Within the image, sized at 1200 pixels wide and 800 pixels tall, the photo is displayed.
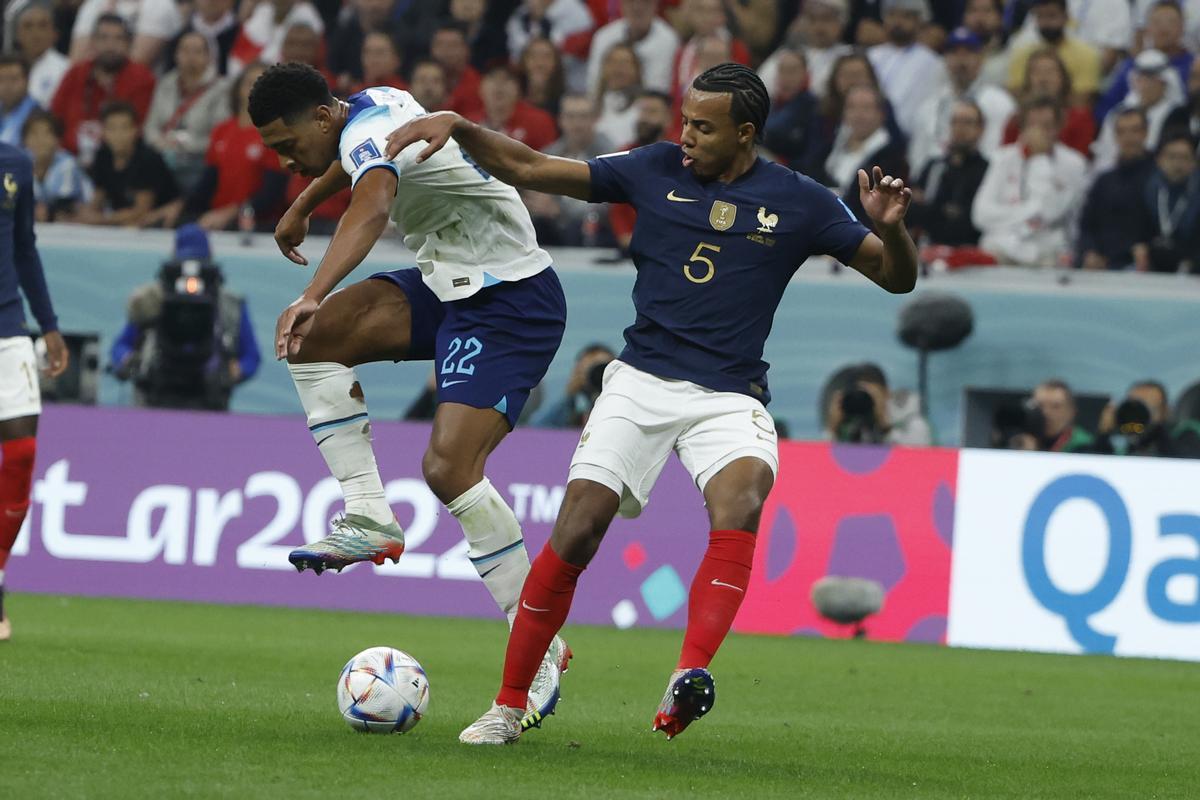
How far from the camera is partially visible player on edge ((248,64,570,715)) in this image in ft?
23.7

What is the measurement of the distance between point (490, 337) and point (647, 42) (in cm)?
1006

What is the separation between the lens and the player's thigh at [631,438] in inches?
261

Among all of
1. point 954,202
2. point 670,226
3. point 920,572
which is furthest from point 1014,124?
point 670,226

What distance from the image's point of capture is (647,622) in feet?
43.4

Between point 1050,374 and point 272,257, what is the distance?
6.36m

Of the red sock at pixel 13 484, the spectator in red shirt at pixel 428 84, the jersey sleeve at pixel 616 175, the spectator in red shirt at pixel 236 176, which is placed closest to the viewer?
the jersey sleeve at pixel 616 175

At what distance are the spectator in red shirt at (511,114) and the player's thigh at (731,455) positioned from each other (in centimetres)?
988

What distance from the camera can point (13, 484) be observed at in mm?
9812

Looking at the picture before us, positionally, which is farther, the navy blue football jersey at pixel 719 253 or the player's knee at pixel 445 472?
the player's knee at pixel 445 472

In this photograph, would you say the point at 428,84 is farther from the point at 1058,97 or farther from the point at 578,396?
the point at 1058,97

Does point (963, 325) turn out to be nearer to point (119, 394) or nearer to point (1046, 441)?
point (1046, 441)

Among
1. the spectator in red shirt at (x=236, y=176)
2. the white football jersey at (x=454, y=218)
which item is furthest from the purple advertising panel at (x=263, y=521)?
the white football jersey at (x=454, y=218)

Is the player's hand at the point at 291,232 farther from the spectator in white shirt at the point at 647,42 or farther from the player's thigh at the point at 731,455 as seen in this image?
the spectator in white shirt at the point at 647,42

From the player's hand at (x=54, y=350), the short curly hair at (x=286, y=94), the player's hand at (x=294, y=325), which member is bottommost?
the player's hand at (x=54, y=350)
